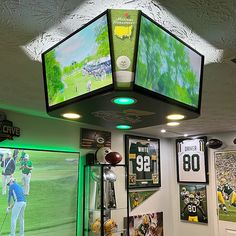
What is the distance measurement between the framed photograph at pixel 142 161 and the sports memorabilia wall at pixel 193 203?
0.58m

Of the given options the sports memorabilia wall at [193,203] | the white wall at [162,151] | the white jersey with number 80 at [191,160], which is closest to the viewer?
the white wall at [162,151]

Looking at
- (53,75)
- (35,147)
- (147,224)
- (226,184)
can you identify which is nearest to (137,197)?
(147,224)

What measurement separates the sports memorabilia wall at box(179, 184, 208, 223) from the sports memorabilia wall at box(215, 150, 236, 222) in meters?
0.31

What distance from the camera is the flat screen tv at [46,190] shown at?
12.0 feet

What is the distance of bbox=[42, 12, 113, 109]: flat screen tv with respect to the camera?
1246mm

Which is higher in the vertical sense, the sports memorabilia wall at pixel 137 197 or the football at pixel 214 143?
the football at pixel 214 143

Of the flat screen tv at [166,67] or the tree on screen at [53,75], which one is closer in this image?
the flat screen tv at [166,67]

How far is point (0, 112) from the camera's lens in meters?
3.62

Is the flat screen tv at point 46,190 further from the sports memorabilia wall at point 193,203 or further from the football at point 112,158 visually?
the sports memorabilia wall at point 193,203

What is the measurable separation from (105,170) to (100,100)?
3.29 m

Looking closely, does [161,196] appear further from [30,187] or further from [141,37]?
[141,37]

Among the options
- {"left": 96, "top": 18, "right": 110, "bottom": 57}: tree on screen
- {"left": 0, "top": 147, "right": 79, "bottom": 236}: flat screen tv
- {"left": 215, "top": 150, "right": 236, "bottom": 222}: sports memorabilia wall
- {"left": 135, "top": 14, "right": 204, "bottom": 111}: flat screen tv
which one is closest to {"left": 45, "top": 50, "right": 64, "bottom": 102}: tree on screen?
{"left": 96, "top": 18, "right": 110, "bottom": 57}: tree on screen

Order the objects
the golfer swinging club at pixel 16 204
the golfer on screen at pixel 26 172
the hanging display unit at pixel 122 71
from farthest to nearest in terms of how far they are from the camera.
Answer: the golfer on screen at pixel 26 172 → the golfer swinging club at pixel 16 204 → the hanging display unit at pixel 122 71

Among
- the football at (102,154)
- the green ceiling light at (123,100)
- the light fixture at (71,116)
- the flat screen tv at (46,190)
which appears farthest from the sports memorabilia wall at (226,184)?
the green ceiling light at (123,100)
